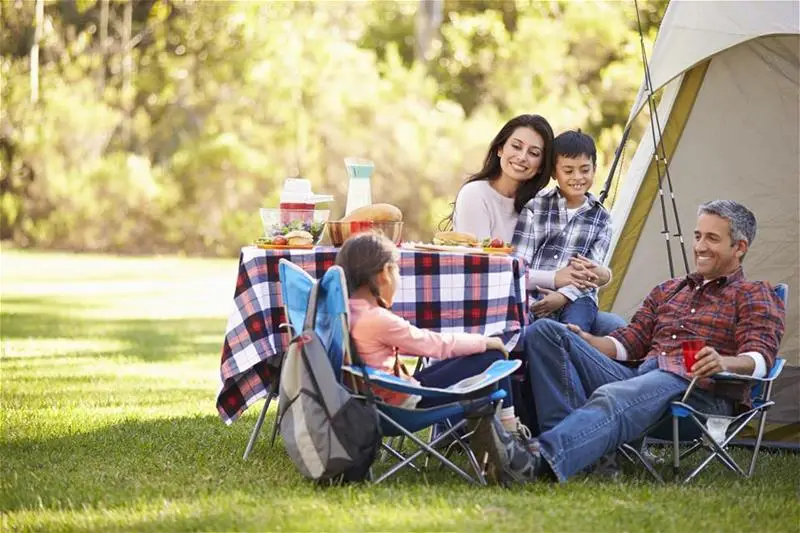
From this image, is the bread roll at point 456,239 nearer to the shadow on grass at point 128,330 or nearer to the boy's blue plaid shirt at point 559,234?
the boy's blue plaid shirt at point 559,234

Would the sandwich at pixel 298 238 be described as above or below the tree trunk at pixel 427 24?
below

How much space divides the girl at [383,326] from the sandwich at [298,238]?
38 cm

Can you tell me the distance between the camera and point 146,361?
809 centimetres

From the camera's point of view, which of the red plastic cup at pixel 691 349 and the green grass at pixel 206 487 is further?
the red plastic cup at pixel 691 349

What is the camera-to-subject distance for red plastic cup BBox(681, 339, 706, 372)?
154 inches

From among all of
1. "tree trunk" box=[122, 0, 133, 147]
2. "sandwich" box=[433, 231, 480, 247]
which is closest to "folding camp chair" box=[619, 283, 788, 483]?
"sandwich" box=[433, 231, 480, 247]

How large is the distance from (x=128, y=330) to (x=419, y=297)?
6274mm

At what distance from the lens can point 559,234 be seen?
4660 mm

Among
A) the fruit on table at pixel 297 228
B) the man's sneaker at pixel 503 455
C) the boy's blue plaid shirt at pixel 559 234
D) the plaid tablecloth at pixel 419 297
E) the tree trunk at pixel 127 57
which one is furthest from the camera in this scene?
the tree trunk at pixel 127 57

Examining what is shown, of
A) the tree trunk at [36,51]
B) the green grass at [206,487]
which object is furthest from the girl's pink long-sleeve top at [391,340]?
the tree trunk at [36,51]

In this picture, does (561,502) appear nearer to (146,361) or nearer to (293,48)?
(146,361)

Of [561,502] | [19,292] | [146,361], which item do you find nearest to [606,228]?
[561,502]

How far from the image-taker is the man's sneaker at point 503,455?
3.84m

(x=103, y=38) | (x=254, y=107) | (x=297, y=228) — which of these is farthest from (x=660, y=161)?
(x=103, y=38)
